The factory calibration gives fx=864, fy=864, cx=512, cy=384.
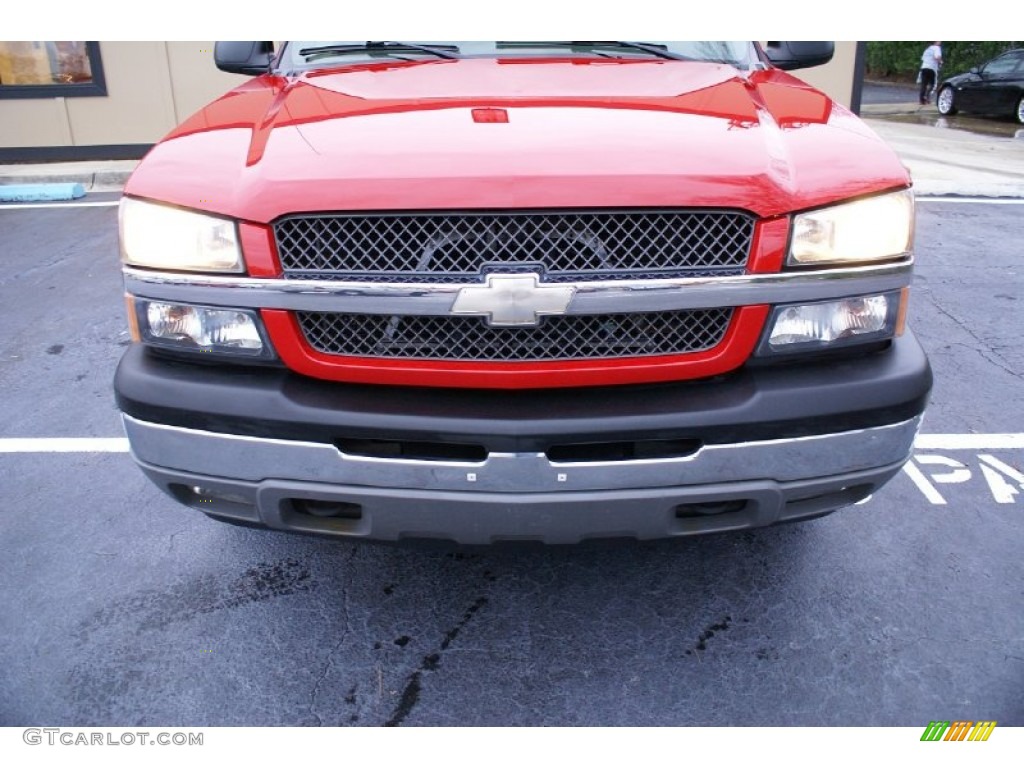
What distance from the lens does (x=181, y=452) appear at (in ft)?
7.04

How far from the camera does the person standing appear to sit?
21.7 metres

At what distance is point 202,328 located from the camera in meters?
2.14

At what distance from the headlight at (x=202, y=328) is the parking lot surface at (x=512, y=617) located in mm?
714

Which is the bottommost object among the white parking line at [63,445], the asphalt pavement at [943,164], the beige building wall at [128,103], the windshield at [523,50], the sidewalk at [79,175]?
the asphalt pavement at [943,164]

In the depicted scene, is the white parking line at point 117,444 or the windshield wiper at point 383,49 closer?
the windshield wiper at point 383,49

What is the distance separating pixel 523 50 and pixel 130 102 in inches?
364

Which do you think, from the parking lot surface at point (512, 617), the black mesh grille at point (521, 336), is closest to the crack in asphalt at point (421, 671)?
the parking lot surface at point (512, 617)

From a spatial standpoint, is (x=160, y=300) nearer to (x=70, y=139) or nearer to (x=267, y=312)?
(x=267, y=312)

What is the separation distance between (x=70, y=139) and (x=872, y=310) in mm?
11056

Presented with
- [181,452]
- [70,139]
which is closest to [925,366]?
[181,452]

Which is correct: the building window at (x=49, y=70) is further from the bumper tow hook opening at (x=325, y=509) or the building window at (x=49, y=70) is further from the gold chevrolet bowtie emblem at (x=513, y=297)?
the gold chevrolet bowtie emblem at (x=513, y=297)

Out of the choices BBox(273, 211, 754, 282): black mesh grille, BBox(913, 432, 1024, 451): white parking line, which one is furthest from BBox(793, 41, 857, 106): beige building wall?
BBox(273, 211, 754, 282): black mesh grille
